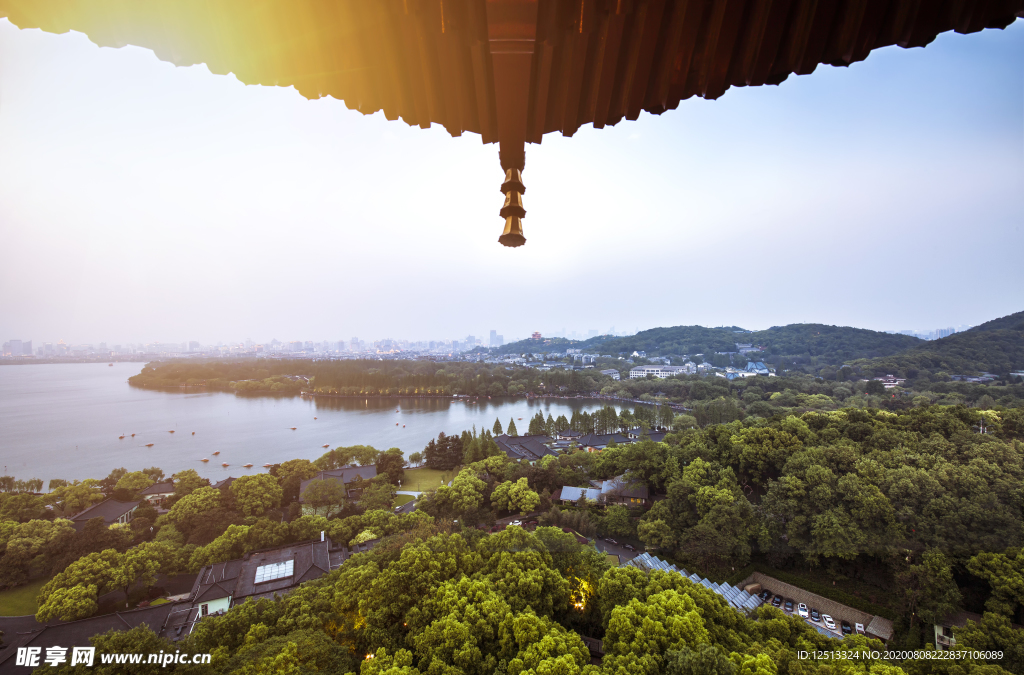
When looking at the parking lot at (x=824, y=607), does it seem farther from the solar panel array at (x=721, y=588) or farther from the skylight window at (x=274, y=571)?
the skylight window at (x=274, y=571)

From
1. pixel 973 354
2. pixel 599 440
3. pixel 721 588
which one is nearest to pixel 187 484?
pixel 721 588

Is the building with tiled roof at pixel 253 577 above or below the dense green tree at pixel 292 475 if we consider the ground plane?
below

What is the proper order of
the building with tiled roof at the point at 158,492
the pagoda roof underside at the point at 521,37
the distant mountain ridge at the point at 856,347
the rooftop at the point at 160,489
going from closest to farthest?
the pagoda roof underside at the point at 521,37
the building with tiled roof at the point at 158,492
the rooftop at the point at 160,489
the distant mountain ridge at the point at 856,347

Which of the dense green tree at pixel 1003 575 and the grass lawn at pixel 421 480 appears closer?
the dense green tree at pixel 1003 575

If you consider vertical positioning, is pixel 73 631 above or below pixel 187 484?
below

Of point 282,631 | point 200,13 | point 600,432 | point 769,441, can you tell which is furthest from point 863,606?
point 600,432

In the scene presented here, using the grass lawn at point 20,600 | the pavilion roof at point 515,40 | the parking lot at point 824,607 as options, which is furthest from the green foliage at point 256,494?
the pavilion roof at point 515,40

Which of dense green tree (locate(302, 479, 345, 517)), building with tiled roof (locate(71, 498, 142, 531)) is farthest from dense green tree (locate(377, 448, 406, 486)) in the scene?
building with tiled roof (locate(71, 498, 142, 531))

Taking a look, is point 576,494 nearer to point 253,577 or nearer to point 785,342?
point 253,577
